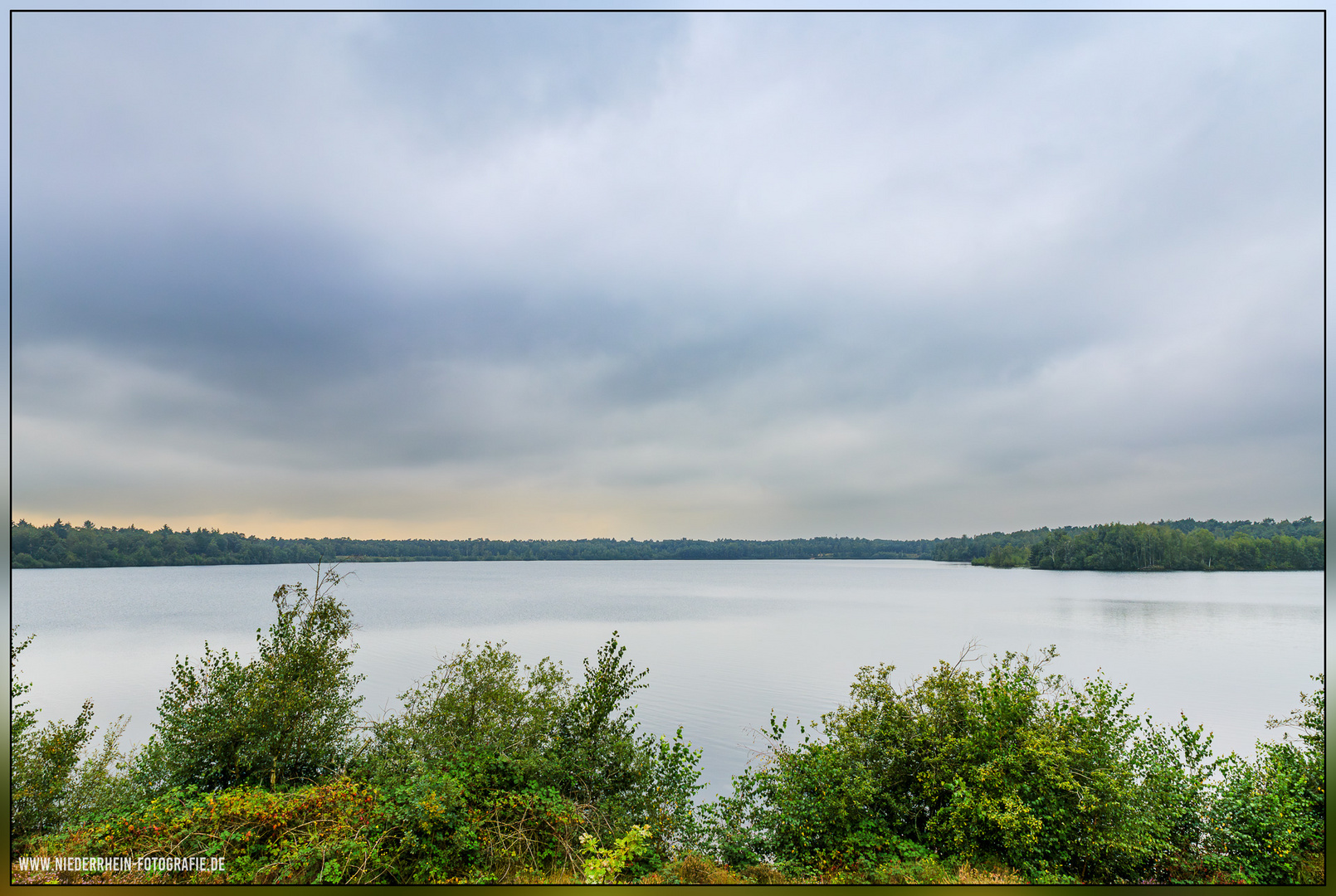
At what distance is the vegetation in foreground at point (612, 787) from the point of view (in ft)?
13.4

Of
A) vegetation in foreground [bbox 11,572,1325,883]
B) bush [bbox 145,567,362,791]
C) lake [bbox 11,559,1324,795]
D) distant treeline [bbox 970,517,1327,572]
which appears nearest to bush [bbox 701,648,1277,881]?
vegetation in foreground [bbox 11,572,1325,883]

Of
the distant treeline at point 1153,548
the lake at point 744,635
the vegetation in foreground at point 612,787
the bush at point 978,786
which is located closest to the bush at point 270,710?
the vegetation in foreground at point 612,787

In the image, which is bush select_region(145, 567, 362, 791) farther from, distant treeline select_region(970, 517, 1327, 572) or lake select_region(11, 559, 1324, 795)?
distant treeline select_region(970, 517, 1327, 572)

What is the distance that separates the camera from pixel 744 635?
1888 cm

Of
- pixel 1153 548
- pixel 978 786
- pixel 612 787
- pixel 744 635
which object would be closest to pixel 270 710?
pixel 612 787

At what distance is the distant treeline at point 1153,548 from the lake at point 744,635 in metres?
1.41

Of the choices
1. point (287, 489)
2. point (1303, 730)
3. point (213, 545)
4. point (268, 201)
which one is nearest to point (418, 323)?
point (268, 201)

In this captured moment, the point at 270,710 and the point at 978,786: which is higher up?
the point at 270,710

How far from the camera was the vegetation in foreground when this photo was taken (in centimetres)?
407

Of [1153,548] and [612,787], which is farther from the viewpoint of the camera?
[1153,548]

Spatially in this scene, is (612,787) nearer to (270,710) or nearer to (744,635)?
(270,710)

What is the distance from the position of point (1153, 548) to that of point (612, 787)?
29735mm

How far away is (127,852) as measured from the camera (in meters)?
3.74

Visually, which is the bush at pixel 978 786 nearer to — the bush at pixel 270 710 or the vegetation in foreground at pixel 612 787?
the vegetation in foreground at pixel 612 787
